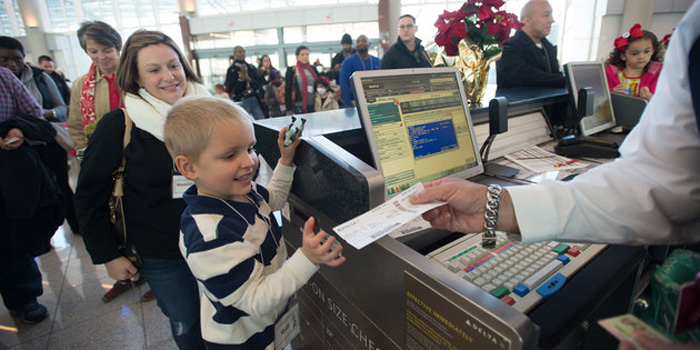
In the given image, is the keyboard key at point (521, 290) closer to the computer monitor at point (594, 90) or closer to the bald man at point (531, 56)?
the computer monitor at point (594, 90)

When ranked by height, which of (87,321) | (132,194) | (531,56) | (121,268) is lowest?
(87,321)

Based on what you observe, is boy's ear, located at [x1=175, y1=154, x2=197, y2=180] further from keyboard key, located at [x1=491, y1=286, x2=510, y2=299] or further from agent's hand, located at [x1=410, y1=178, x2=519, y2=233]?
keyboard key, located at [x1=491, y1=286, x2=510, y2=299]

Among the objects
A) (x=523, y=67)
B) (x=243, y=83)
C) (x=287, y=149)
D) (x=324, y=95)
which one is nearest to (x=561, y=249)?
(x=287, y=149)

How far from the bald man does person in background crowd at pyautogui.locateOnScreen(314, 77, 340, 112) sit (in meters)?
3.36

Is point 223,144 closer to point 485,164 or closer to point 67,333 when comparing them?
point 485,164

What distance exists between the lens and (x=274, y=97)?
6.16m

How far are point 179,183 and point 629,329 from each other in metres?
1.23

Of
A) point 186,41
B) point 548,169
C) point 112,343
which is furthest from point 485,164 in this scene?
point 186,41

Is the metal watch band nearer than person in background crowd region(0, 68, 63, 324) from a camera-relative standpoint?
Yes

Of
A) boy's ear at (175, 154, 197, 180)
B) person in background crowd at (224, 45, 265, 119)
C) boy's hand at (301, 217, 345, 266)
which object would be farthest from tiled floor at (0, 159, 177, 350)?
person in background crowd at (224, 45, 265, 119)

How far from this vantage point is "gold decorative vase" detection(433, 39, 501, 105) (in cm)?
173

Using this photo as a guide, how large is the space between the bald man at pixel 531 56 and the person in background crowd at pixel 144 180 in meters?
2.30

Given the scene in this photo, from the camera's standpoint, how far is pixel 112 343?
1805 mm

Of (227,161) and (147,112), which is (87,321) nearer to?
(147,112)
